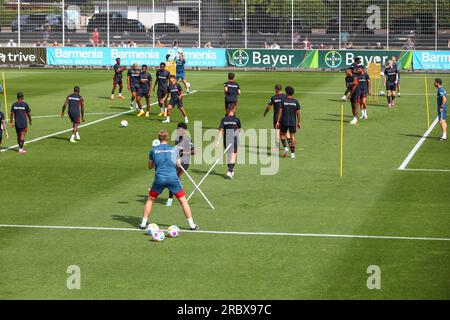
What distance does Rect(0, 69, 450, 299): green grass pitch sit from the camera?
1616cm

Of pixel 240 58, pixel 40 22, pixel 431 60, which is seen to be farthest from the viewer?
pixel 40 22

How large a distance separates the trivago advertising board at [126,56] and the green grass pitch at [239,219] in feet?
82.5

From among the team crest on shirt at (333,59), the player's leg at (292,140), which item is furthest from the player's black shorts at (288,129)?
the team crest on shirt at (333,59)

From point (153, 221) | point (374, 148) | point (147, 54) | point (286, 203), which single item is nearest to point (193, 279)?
point (153, 221)

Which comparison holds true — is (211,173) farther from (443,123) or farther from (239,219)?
(443,123)

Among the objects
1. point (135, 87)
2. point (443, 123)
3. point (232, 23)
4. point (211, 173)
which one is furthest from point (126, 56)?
point (211, 173)

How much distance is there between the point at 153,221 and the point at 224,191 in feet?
12.8

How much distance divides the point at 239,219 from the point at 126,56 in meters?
43.1

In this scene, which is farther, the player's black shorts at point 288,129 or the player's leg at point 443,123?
the player's leg at point 443,123

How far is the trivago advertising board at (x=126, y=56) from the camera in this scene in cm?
6234

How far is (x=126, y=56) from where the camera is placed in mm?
62875

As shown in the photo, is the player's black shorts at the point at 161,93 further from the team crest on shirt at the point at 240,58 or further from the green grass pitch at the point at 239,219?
the team crest on shirt at the point at 240,58

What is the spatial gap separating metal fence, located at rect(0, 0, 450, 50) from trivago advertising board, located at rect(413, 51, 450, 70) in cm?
157

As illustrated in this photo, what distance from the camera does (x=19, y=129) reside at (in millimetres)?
30047
